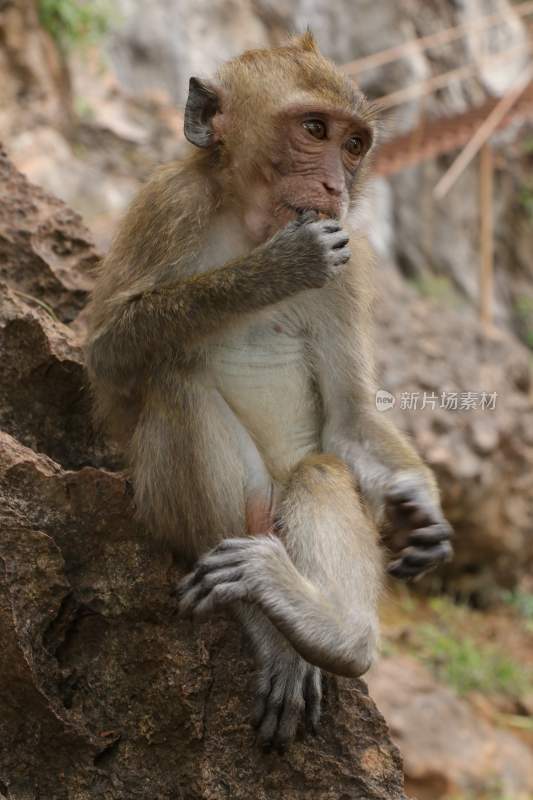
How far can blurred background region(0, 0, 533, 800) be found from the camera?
285 inches

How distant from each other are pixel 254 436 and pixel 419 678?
4670 millimetres

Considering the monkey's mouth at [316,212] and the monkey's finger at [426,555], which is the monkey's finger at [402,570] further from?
the monkey's mouth at [316,212]

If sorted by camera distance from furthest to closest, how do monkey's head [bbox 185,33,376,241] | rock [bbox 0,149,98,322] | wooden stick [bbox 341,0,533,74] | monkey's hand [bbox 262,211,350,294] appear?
wooden stick [bbox 341,0,533,74] → rock [bbox 0,149,98,322] → monkey's head [bbox 185,33,376,241] → monkey's hand [bbox 262,211,350,294]

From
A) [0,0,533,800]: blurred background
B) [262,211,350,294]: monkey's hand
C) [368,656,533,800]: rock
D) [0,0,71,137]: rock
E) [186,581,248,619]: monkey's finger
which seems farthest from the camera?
[0,0,71,137]: rock

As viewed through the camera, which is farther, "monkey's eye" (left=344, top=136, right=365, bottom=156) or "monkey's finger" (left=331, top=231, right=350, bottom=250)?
"monkey's eye" (left=344, top=136, right=365, bottom=156)

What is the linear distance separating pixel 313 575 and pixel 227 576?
294 mm

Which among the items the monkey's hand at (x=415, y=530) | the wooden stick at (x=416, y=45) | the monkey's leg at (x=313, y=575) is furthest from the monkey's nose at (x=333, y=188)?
the wooden stick at (x=416, y=45)

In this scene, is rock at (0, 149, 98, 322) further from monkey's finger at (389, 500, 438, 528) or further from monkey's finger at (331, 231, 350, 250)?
monkey's finger at (389, 500, 438, 528)

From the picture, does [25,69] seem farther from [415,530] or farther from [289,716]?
[289,716]

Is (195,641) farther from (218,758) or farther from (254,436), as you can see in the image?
(254,436)

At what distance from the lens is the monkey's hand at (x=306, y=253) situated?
10.2 ft

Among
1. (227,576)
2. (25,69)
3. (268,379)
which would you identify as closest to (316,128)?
(268,379)

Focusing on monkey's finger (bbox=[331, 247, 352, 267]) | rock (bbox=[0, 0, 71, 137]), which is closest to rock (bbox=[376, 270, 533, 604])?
rock (bbox=[0, 0, 71, 137])

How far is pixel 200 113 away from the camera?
3.54 metres
